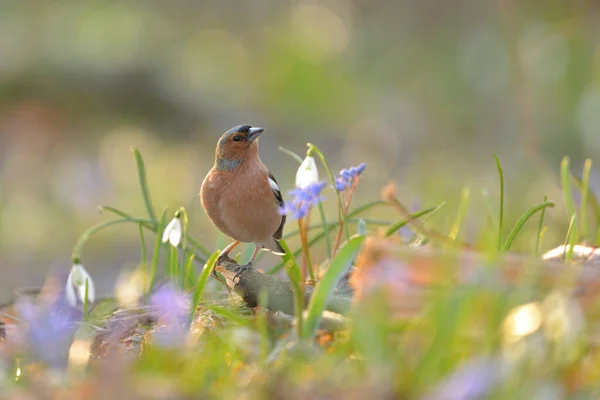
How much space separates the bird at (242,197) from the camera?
8.97 ft

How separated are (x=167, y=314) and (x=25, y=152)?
30.5 ft

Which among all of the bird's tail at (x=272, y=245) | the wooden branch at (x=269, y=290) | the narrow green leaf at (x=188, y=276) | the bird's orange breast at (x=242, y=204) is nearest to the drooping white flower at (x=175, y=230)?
the narrow green leaf at (x=188, y=276)

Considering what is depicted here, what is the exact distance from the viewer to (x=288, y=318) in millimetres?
1890

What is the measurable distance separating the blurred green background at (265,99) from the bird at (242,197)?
3991 mm

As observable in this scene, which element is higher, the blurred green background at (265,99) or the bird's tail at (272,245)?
the bird's tail at (272,245)

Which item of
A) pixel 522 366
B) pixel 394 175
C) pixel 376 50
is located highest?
pixel 522 366

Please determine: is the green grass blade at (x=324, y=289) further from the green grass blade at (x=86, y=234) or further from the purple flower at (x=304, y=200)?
the green grass blade at (x=86, y=234)

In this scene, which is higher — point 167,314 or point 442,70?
point 167,314

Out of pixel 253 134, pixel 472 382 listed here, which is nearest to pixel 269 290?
pixel 472 382

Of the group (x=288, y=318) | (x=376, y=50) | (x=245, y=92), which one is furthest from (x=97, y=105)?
(x=288, y=318)

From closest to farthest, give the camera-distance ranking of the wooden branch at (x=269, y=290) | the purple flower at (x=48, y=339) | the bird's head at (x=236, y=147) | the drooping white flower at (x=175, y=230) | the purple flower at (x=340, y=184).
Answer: the purple flower at (x=48, y=339) < the wooden branch at (x=269, y=290) < the purple flower at (x=340, y=184) < the drooping white flower at (x=175, y=230) < the bird's head at (x=236, y=147)

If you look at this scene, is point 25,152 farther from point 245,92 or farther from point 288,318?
point 288,318

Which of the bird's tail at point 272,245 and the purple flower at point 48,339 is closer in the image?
the purple flower at point 48,339

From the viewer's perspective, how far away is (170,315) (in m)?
1.90
